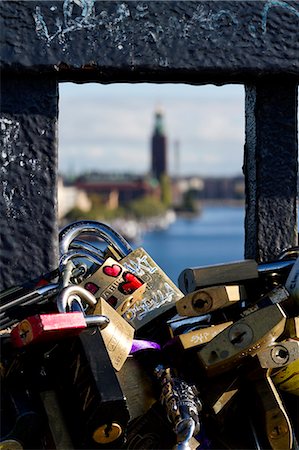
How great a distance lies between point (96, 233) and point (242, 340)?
15.1 inches

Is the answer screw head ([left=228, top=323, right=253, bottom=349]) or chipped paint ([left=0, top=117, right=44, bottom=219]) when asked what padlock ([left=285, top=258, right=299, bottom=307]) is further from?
chipped paint ([left=0, top=117, right=44, bottom=219])

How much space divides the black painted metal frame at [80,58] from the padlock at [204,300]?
199 mm

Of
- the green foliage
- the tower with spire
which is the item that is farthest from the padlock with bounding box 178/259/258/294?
the tower with spire

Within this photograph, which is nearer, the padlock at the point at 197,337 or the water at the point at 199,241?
the padlock at the point at 197,337

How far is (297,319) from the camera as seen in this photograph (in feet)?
4.18

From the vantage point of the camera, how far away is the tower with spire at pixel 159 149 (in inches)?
3755

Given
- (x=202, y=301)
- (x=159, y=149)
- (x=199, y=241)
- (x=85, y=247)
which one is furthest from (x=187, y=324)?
(x=159, y=149)

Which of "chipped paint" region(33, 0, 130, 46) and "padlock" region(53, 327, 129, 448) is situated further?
"chipped paint" region(33, 0, 130, 46)

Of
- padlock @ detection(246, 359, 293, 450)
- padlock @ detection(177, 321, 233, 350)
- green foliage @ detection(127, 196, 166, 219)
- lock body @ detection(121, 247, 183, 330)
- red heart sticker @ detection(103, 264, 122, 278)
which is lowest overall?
green foliage @ detection(127, 196, 166, 219)

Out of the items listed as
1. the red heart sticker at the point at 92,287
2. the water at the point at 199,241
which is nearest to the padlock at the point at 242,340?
the red heart sticker at the point at 92,287

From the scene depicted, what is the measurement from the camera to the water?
47.3 meters

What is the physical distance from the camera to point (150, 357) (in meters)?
1.25

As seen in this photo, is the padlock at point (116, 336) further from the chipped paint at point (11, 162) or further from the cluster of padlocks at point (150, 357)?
the chipped paint at point (11, 162)

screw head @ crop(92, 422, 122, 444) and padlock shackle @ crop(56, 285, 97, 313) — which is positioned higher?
padlock shackle @ crop(56, 285, 97, 313)
